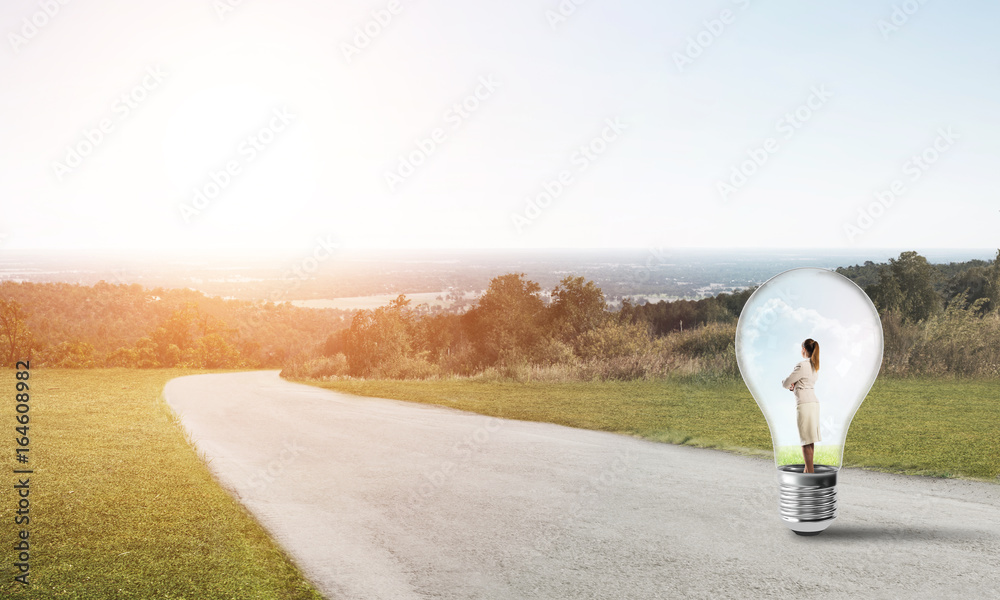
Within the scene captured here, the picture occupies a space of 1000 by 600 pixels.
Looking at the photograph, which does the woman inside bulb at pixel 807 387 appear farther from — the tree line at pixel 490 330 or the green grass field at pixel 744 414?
the tree line at pixel 490 330

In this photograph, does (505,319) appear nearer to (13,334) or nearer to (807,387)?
(807,387)

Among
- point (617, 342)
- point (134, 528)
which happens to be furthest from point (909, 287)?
point (134, 528)

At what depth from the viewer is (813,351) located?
5.23 metres

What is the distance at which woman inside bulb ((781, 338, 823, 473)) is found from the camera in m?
5.23

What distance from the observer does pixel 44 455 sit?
10305 millimetres

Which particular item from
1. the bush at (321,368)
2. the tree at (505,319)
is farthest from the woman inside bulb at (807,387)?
the bush at (321,368)

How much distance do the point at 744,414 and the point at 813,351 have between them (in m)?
8.35

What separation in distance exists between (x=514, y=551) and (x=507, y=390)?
12.5 metres

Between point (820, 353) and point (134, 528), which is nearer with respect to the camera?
point (820, 353)

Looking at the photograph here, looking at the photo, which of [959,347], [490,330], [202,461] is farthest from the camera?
[490,330]

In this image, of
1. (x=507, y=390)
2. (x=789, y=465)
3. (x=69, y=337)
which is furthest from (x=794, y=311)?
(x=69, y=337)

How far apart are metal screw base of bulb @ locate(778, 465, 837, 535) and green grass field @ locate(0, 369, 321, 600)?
12.4ft

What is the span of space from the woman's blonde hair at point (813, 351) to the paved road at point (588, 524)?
160cm

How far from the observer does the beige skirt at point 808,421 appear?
5293 mm
